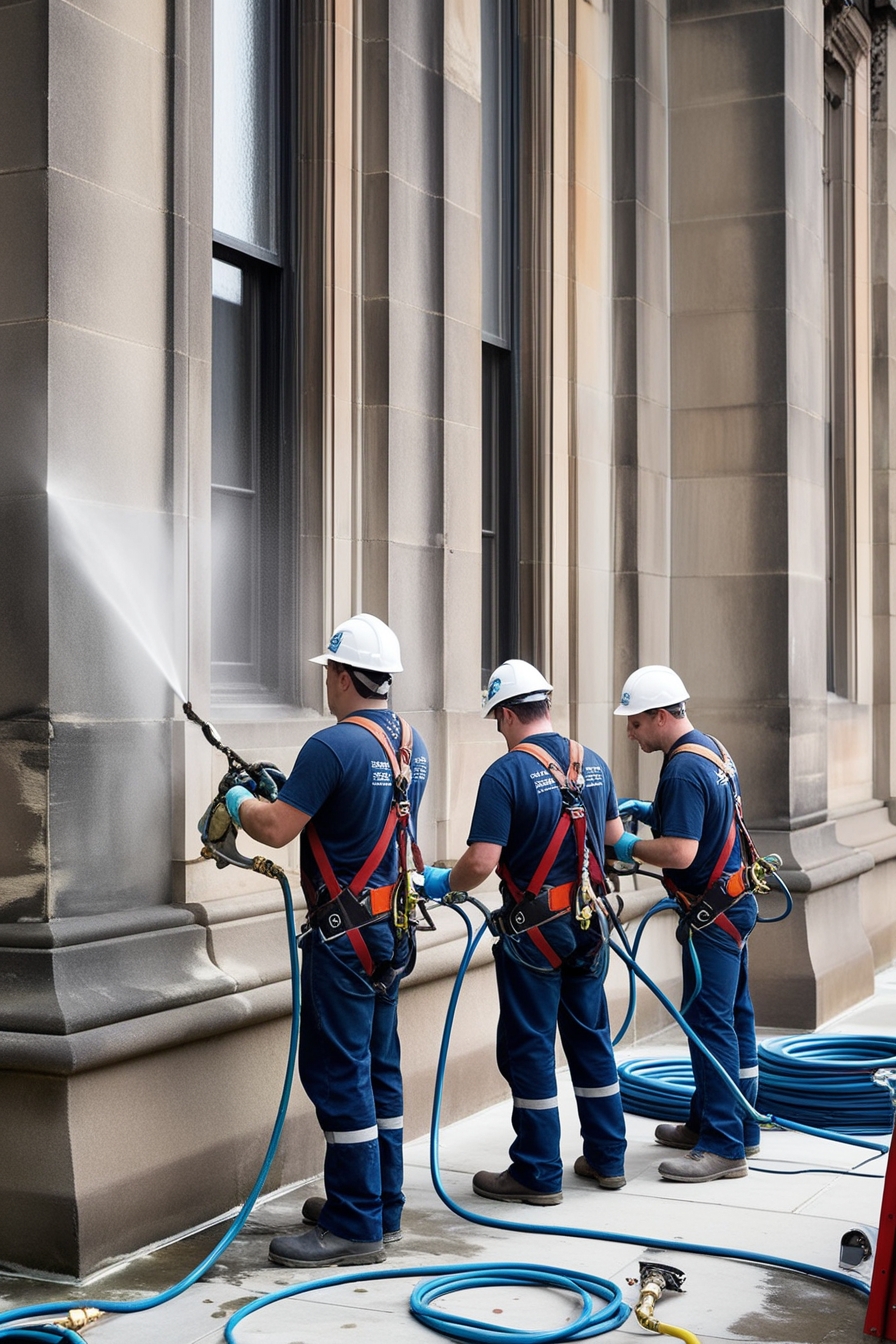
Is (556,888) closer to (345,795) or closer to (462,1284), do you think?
(345,795)

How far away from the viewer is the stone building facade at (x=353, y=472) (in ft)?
19.9

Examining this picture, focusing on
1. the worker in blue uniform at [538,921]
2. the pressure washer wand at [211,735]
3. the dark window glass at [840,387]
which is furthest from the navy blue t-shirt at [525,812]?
the dark window glass at [840,387]

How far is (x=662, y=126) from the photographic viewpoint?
12.1 metres

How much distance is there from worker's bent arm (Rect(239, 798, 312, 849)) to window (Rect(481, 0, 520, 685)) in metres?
4.30

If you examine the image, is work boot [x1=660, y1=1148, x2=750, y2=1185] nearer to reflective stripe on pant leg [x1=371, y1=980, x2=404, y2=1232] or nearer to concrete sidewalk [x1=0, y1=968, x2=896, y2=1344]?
concrete sidewalk [x1=0, y1=968, x2=896, y2=1344]

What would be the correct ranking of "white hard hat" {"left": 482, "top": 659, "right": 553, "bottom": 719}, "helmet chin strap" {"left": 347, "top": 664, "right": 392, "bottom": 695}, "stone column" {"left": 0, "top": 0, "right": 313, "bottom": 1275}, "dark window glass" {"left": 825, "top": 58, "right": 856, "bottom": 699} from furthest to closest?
"dark window glass" {"left": 825, "top": 58, "right": 856, "bottom": 699} → "white hard hat" {"left": 482, "top": 659, "right": 553, "bottom": 719} → "helmet chin strap" {"left": 347, "top": 664, "right": 392, "bottom": 695} → "stone column" {"left": 0, "top": 0, "right": 313, "bottom": 1275}

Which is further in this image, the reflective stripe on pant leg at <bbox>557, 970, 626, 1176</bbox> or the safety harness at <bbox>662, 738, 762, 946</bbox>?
the safety harness at <bbox>662, 738, 762, 946</bbox>

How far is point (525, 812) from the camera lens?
697 centimetres

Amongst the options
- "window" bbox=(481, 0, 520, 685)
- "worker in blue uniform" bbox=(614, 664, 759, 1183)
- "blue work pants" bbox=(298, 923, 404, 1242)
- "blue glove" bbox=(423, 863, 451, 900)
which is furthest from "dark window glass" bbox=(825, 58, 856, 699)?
"blue work pants" bbox=(298, 923, 404, 1242)

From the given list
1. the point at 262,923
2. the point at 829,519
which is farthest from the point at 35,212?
the point at 829,519

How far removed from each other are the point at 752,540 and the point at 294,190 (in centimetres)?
477

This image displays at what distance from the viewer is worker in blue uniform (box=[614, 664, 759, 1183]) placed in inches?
296

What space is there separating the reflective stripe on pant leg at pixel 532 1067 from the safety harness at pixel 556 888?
5.4 inches

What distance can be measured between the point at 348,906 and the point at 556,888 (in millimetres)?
1173
